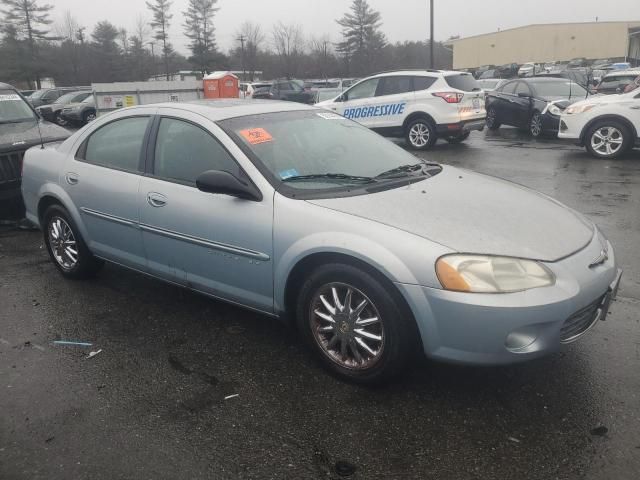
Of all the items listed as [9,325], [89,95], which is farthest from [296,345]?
[89,95]

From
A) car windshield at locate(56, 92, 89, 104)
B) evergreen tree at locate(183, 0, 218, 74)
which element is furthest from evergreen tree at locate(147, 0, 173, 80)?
car windshield at locate(56, 92, 89, 104)

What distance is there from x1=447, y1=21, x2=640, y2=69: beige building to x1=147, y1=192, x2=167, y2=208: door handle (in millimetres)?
80029

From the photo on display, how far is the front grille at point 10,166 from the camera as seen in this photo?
6.86 metres

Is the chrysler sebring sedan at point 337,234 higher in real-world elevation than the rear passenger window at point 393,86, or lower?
lower

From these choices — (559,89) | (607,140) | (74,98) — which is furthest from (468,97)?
(74,98)

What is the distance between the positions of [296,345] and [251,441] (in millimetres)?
1035

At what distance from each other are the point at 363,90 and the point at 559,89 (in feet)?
16.7

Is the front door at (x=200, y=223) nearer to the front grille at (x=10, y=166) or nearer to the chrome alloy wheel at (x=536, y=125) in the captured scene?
the front grille at (x=10, y=166)

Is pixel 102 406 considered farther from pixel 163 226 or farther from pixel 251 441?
Answer: pixel 163 226

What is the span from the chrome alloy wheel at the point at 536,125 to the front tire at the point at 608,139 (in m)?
3.21

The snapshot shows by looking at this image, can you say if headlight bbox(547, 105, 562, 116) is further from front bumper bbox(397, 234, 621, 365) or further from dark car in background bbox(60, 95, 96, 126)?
dark car in background bbox(60, 95, 96, 126)

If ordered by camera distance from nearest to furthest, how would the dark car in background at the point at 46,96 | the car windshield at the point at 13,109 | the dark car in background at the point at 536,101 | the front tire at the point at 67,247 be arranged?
the front tire at the point at 67,247 → the car windshield at the point at 13,109 → the dark car in background at the point at 536,101 → the dark car in background at the point at 46,96

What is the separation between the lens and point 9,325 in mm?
4055

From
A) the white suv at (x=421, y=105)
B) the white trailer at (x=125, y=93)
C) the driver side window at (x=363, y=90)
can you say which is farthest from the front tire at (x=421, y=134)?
the white trailer at (x=125, y=93)
